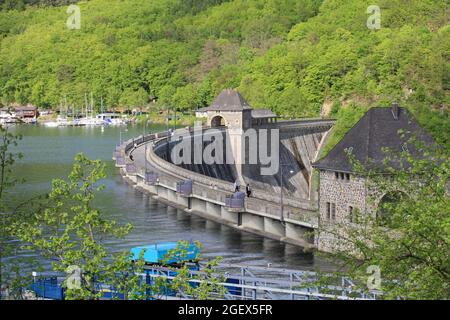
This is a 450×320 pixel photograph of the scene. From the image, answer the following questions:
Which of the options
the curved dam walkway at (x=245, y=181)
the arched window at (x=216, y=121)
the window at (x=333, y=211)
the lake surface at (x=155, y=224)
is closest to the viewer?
Answer: the lake surface at (x=155, y=224)

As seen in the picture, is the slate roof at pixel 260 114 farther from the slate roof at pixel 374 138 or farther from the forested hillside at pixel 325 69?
the slate roof at pixel 374 138

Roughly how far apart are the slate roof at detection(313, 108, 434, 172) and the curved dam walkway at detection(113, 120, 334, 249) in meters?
3.22

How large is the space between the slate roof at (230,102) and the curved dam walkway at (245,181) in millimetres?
2115

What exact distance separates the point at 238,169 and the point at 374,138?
38000 millimetres

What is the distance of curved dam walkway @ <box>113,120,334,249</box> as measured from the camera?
53.1 metres

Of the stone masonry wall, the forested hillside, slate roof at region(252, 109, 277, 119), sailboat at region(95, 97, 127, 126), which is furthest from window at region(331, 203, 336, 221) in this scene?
sailboat at region(95, 97, 127, 126)

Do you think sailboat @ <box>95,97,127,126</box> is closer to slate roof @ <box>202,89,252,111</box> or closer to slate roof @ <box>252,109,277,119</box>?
slate roof @ <box>252,109,277,119</box>

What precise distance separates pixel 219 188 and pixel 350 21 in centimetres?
11499

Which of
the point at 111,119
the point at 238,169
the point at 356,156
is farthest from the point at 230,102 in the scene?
the point at 111,119

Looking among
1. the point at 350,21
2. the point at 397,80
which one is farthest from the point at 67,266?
the point at 350,21

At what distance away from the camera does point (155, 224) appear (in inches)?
Answer: 2308

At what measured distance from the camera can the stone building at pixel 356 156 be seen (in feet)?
154

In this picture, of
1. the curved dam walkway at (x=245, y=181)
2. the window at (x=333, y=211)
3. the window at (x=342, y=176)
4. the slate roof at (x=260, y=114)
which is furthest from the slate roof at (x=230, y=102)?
the window at (x=342, y=176)
